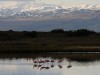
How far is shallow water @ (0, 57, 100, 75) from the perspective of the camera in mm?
38006

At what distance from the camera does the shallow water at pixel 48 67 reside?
38006 millimetres

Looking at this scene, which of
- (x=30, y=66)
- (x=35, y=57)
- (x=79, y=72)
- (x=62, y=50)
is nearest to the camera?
(x=79, y=72)

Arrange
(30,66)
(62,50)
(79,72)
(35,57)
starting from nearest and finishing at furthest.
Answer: (79,72)
(30,66)
(35,57)
(62,50)

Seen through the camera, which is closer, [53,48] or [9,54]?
[9,54]

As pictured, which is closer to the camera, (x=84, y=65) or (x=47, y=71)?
(x=47, y=71)

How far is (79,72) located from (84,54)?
13.5 metres

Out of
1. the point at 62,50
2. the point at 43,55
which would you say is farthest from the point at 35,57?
the point at 62,50

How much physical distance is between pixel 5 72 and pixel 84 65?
773 cm

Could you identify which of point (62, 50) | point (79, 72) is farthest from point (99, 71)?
point (62, 50)

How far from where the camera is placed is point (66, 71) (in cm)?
3903

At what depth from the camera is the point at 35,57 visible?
162 ft

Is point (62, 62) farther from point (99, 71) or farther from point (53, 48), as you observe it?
point (53, 48)

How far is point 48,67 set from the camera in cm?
4166

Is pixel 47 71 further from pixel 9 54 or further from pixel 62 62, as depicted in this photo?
pixel 9 54
